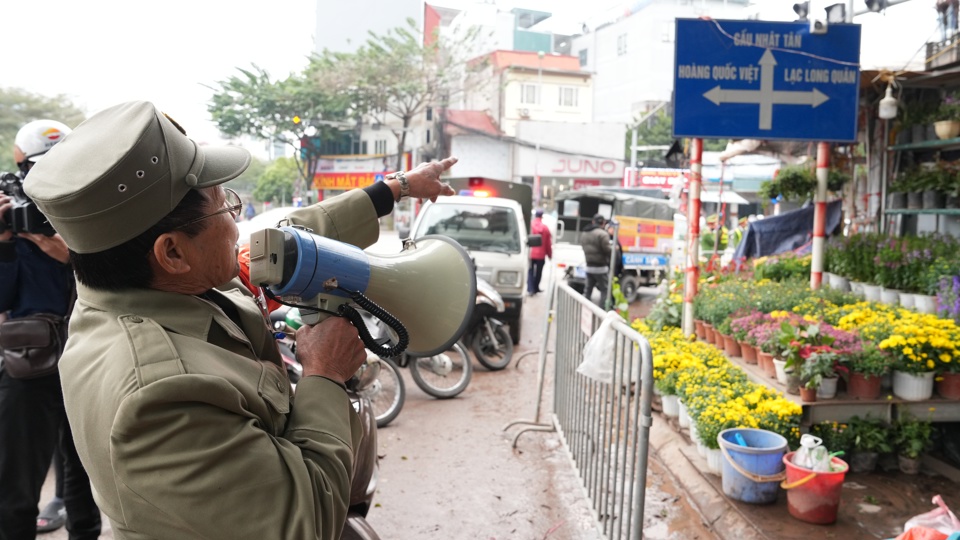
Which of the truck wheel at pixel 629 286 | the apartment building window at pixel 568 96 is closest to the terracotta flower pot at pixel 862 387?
the truck wheel at pixel 629 286

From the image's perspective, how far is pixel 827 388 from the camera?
424 cm

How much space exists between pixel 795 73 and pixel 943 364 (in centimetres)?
252

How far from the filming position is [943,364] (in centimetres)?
430

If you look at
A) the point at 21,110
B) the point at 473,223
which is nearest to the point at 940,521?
the point at 473,223

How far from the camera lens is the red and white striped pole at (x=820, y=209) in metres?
6.04

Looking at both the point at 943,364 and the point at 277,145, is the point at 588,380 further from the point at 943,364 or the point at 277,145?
the point at 277,145

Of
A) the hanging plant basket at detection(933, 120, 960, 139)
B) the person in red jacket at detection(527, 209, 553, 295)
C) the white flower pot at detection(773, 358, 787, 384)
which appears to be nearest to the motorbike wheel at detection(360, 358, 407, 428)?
the white flower pot at detection(773, 358, 787, 384)

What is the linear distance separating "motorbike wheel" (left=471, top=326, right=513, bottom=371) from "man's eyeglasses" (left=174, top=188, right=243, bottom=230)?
6233 mm

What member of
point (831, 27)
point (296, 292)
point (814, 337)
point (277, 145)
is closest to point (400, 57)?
point (277, 145)

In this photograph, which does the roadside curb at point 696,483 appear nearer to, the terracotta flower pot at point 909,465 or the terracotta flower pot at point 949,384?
the terracotta flower pot at point 909,465

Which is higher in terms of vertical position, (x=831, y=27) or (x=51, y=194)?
(x=831, y=27)

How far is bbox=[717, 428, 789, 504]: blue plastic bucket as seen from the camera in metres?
3.77

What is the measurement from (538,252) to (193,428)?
39.6ft

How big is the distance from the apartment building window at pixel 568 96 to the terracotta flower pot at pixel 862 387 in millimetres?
35921
